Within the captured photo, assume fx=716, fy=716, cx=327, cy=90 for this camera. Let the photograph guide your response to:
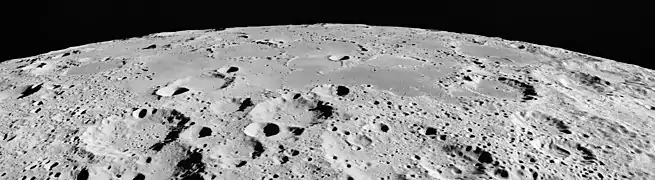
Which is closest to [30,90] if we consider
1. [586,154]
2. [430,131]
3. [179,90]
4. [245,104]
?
[179,90]

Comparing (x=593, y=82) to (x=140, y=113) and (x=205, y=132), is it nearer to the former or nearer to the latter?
(x=205, y=132)

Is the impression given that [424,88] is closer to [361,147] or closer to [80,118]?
[361,147]

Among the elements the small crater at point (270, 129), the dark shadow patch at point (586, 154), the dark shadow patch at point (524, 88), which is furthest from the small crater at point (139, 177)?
the dark shadow patch at point (524, 88)

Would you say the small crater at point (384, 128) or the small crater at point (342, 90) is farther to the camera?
the small crater at point (342, 90)

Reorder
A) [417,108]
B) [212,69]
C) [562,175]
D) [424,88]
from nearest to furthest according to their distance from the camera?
[562,175], [417,108], [424,88], [212,69]

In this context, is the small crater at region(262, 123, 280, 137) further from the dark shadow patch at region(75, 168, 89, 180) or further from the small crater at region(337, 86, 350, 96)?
the dark shadow patch at region(75, 168, 89, 180)

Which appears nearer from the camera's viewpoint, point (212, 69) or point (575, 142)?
point (575, 142)

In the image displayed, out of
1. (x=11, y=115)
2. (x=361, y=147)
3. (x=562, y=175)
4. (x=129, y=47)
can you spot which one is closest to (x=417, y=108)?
(x=361, y=147)

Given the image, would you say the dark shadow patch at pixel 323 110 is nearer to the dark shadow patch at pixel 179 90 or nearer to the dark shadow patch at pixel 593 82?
the dark shadow patch at pixel 179 90

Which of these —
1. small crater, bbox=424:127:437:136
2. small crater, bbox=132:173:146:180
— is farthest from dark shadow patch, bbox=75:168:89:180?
small crater, bbox=424:127:437:136
